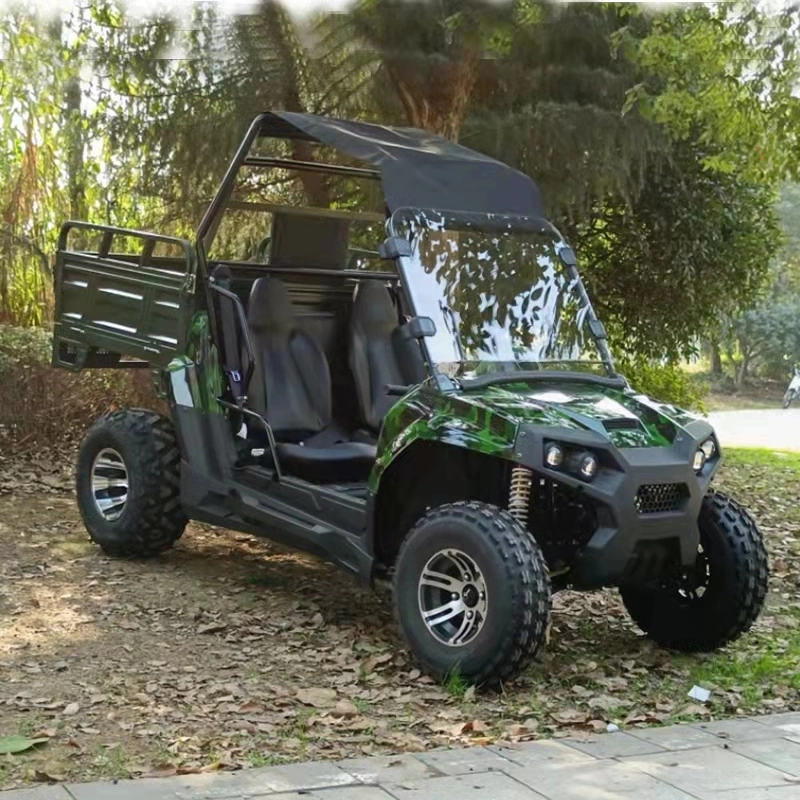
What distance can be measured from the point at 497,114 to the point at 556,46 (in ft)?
2.32

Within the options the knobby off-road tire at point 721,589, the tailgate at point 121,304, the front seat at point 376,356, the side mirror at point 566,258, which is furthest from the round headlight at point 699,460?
the tailgate at point 121,304

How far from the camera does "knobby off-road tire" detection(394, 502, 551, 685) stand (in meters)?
4.91

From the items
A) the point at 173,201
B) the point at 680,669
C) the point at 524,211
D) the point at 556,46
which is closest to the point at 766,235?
the point at 556,46

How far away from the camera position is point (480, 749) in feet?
14.2

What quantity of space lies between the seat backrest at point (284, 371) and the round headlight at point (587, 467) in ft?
7.55

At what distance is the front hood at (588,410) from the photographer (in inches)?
203

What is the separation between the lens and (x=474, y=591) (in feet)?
17.0

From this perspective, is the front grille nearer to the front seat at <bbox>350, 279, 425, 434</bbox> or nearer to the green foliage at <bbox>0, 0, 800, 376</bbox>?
the front seat at <bbox>350, 279, 425, 434</bbox>

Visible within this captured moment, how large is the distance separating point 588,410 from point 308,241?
2.81 metres

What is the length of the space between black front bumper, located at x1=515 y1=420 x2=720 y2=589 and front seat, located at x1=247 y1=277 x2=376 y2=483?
1830mm

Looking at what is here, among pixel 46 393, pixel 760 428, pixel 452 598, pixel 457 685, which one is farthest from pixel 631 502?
pixel 760 428

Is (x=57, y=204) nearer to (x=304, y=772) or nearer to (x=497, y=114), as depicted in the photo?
(x=497, y=114)

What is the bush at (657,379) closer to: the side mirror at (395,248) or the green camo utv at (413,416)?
the green camo utv at (413,416)

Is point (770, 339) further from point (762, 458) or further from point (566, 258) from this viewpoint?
point (566, 258)
